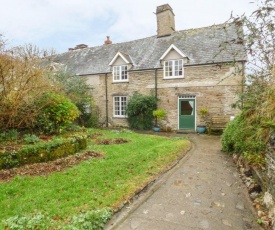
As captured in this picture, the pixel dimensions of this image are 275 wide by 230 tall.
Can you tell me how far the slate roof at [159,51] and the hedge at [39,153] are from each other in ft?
34.8

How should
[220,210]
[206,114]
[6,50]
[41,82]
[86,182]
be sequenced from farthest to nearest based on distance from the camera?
1. [206,114]
2. [41,82]
3. [6,50]
4. [86,182]
5. [220,210]

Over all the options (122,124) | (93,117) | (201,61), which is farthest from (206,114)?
(93,117)

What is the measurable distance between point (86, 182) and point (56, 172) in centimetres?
138

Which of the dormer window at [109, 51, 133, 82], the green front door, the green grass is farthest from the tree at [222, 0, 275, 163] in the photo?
the dormer window at [109, 51, 133, 82]

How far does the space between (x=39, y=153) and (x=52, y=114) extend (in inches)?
102

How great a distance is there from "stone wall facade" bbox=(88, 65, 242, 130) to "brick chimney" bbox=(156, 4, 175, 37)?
4.97 metres

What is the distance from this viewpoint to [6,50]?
796 cm

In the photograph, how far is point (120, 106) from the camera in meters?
19.7

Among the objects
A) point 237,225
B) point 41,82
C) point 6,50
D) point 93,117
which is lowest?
point 237,225

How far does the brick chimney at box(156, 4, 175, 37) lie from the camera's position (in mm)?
19391

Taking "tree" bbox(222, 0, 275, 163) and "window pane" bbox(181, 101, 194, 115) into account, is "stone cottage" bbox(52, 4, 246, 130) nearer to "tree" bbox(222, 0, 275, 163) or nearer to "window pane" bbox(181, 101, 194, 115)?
"window pane" bbox(181, 101, 194, 115)

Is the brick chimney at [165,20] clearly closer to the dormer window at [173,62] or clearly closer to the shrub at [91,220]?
the dormer window at [173,62]

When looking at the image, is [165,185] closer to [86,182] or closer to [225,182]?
[225,182]

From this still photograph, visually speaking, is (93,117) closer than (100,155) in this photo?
No
